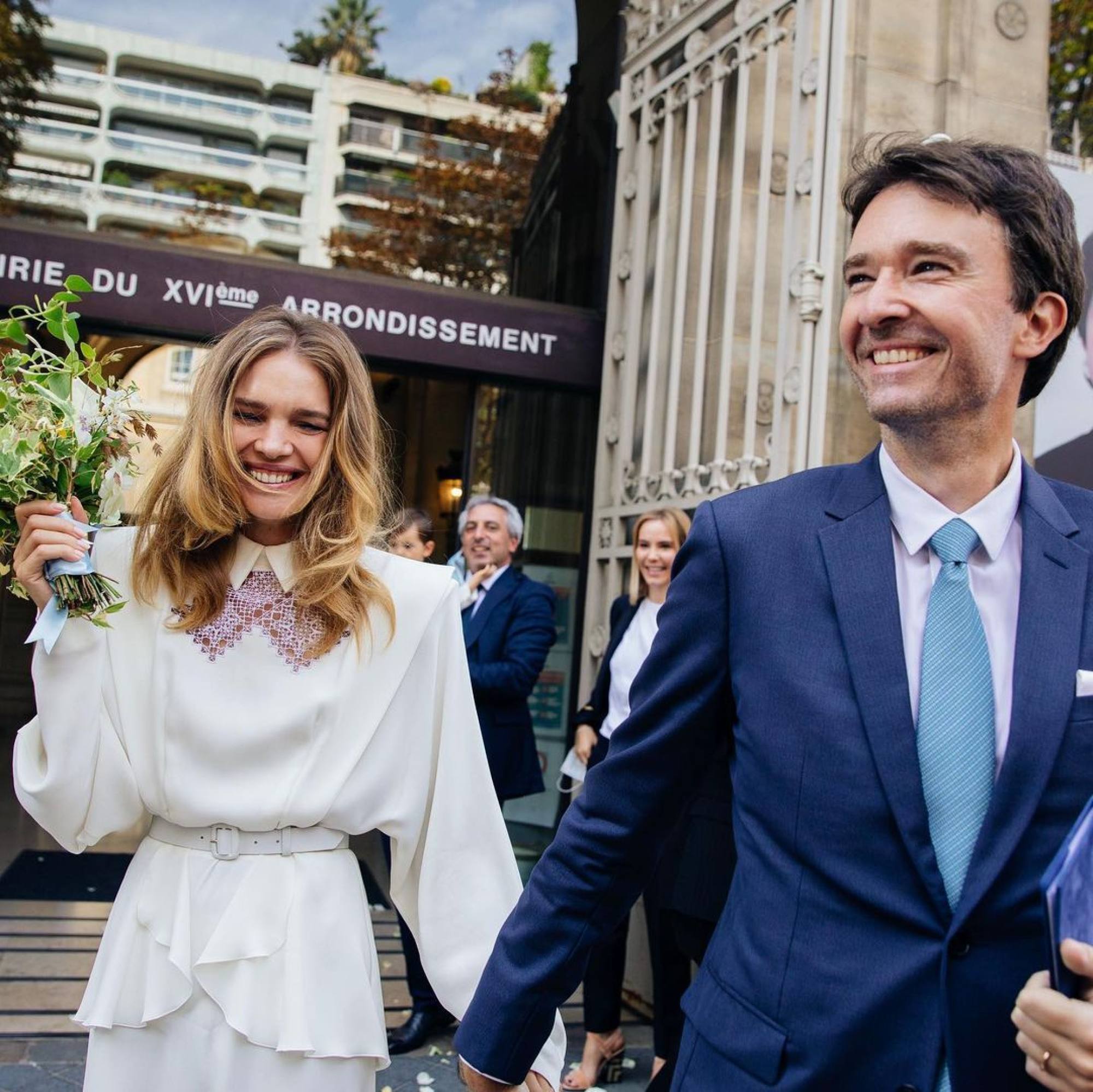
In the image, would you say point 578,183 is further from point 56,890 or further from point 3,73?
point 56,890

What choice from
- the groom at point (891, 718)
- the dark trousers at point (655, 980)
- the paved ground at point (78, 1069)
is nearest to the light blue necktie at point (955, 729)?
the groom at point (891, 718)

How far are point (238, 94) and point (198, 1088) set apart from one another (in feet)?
21.1

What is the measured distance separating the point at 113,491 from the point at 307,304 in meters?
4.50

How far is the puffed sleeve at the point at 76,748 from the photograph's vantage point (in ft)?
6.95

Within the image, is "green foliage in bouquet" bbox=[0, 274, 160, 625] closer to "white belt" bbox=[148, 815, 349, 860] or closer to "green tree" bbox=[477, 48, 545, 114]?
"white belt" bbox=[148, 815, 349, 860]

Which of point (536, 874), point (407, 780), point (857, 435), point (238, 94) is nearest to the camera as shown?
point (536, 874)

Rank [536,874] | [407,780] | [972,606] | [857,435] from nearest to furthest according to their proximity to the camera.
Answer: [972,606], [536,874], [407,780], [857,435]

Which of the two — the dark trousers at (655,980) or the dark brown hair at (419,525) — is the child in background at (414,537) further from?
the dark trousers at (655,980)

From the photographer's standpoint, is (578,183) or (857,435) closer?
Answer: (857,435)

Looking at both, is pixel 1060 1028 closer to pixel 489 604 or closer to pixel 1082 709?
pixel 1082 709

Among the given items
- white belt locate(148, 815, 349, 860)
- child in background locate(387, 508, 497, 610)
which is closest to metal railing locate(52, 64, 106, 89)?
child in background locate(387, 508, 497, 610)

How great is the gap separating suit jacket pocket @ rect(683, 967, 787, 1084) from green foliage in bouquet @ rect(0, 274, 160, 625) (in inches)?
47.6

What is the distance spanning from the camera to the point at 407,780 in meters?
2.33

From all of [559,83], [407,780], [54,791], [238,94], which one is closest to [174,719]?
[54,791]
